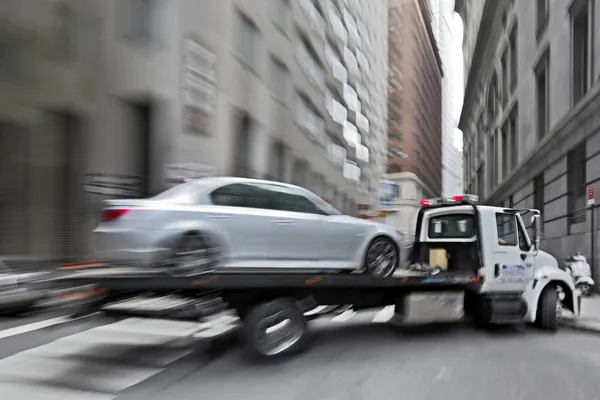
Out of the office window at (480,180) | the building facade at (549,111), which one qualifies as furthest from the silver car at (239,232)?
the office window at (480,180)

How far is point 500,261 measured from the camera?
24.9ft

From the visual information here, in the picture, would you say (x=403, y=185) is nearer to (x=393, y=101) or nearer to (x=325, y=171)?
(x=393, y=101)

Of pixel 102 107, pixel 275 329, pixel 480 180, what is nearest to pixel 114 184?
pixel 102 107

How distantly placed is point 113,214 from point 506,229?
5.46 metres

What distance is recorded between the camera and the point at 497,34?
36.2 metres

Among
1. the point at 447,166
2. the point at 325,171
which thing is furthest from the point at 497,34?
the point at 447,166

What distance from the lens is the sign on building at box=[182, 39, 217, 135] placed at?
56.0ft

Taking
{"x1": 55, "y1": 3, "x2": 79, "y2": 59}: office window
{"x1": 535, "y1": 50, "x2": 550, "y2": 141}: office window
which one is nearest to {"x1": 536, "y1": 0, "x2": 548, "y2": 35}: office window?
{"x1": 535, "y1": 50, "x2": 550, "y2": 141}: office window

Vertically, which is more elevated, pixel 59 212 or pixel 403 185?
pixel 403 185

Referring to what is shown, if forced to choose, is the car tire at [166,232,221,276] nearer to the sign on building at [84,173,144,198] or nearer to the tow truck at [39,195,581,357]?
the tow truck at [39,195,581,357]

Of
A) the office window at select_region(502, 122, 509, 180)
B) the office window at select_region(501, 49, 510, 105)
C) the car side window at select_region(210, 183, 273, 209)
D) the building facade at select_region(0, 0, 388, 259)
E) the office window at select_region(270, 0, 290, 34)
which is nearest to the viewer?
the car side window at select_region(210, 183, 273, 209)

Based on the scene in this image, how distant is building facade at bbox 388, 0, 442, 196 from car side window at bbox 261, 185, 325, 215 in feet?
311

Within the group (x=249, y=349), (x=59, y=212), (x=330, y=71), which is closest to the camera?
(x=249, y=349)

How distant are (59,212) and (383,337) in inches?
481
